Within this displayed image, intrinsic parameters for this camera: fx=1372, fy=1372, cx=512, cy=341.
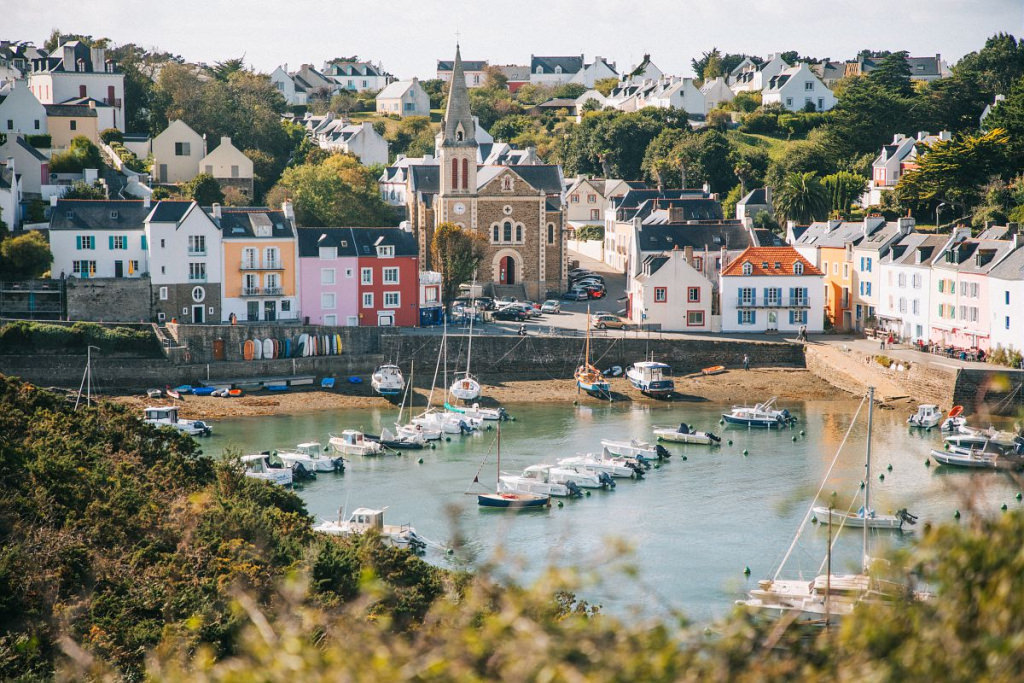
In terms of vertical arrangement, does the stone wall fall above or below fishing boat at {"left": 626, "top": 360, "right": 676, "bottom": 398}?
above

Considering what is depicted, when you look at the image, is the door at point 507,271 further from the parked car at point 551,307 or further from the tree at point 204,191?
the tree at point 204,191

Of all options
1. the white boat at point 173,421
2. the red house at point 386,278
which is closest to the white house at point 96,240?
the red house at point 386,278

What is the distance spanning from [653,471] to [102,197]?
1102 inches

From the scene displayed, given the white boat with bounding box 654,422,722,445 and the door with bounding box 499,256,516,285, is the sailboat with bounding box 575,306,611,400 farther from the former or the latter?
the door with bounding box 499,256,516,285

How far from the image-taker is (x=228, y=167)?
6041 centimetres

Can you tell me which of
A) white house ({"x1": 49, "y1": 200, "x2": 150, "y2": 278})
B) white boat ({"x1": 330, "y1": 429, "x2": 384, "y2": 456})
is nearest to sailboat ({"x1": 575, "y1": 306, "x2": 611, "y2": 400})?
white boat ({"x1": 330, "y1": 429, "x2": 384, "y2": 456})

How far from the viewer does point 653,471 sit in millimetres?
33750

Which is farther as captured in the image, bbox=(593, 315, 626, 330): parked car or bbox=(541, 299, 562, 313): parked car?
bbox=(541, 299, 562, 313): parked car

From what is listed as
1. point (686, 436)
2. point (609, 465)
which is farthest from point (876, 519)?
point (686, 436)

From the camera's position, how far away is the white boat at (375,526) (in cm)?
2594

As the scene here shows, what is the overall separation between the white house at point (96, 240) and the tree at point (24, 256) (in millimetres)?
625

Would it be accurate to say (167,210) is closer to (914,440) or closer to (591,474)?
(591,474)

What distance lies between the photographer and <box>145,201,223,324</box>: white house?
46.0 metres

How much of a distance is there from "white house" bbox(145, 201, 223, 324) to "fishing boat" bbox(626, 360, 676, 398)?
1430 centimetres
